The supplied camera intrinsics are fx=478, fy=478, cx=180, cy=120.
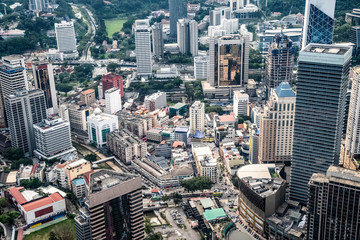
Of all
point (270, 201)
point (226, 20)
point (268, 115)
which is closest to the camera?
point (270, 201)

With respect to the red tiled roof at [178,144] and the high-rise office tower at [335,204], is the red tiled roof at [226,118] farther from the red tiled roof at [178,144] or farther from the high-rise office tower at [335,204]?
the high-rise office tower at [335,204]

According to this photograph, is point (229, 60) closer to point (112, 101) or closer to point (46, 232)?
point (112, 101)

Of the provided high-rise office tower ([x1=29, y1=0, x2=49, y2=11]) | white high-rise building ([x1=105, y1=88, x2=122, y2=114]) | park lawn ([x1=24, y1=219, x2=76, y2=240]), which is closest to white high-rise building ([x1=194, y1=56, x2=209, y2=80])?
white high-rise building ([x1=105, y1=88, x2=122, y2=114])

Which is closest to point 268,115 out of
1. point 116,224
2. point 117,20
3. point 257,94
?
point 116,224

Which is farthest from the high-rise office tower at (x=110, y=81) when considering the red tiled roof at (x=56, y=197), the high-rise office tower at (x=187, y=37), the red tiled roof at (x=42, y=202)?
the red tiled roof at (x=42, y=202)

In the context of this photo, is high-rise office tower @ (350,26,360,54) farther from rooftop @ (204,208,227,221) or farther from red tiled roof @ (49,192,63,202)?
red tiled roof @ (49,192,63,202)

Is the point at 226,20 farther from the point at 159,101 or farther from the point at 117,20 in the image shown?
the point at 159,101

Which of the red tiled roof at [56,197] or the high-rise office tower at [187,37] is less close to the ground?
the high-rise office tower at [187,37]
